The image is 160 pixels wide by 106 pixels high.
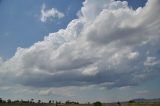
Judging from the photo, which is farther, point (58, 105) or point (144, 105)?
point (58, 105)

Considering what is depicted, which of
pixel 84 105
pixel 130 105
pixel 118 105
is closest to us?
pixel 130 105

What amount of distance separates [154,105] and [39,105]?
4823cm

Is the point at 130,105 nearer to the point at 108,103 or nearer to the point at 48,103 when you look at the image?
the point at 108,103

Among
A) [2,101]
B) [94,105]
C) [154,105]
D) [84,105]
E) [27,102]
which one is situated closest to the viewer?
[154,105]

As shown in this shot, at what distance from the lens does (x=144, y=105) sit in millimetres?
54469

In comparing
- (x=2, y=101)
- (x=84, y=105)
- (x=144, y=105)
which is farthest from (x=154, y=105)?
(x=2, y=101)

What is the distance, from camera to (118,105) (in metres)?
65.1

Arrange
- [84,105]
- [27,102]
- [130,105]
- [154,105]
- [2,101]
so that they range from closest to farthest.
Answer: [154,105]
[130,105]
[84,105]
[2,101]
[27,102]

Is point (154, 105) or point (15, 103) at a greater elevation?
point (15, 103)

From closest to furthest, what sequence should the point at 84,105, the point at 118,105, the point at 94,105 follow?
the point at 118,105 < the point at 94,105 < the point at 84,105

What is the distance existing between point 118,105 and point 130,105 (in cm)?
604

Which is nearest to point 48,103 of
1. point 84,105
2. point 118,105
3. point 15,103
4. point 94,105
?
point 15,103

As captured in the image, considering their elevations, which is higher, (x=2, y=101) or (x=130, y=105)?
(x=2, y=101)

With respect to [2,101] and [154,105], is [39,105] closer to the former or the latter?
[2,101]
